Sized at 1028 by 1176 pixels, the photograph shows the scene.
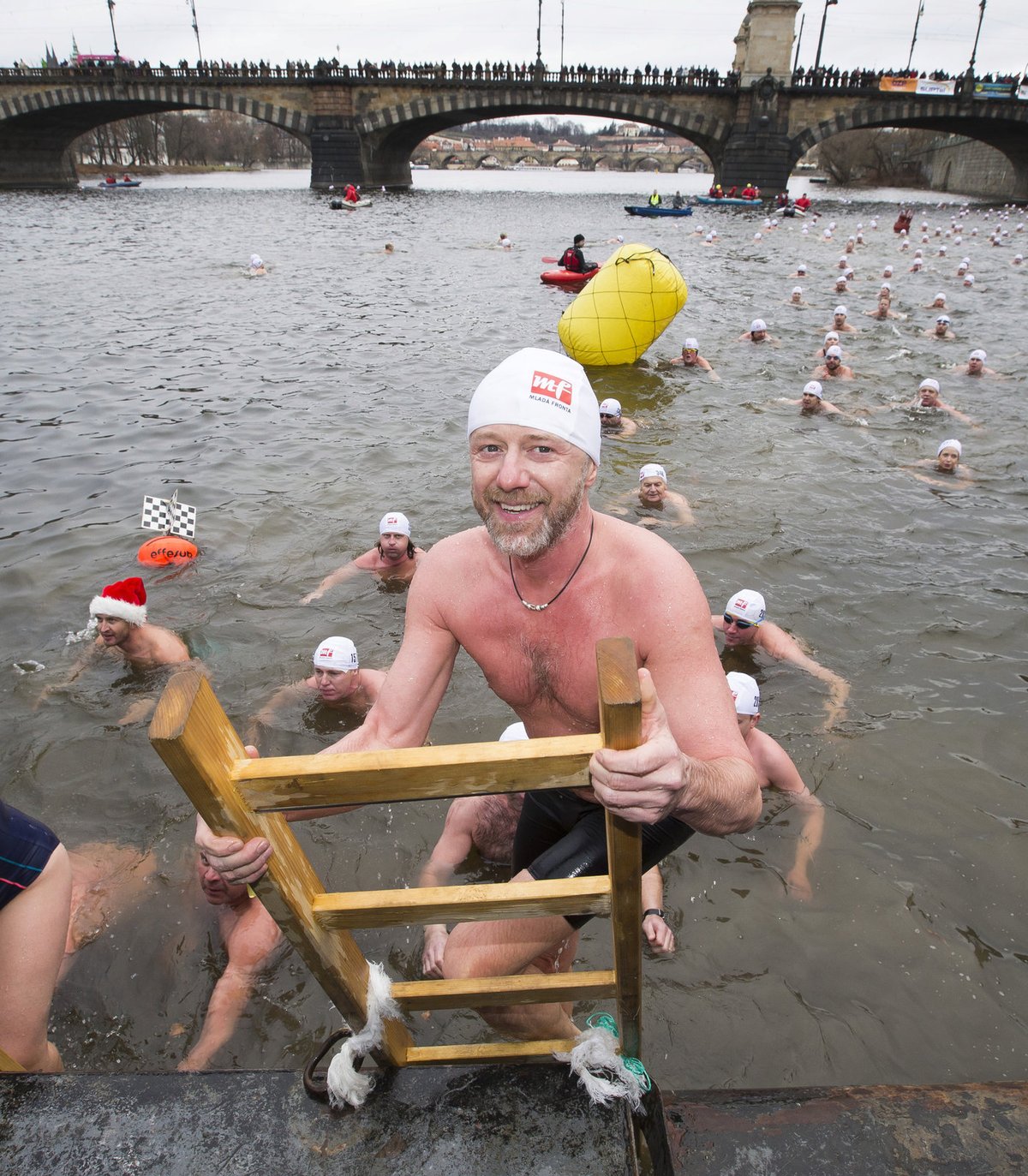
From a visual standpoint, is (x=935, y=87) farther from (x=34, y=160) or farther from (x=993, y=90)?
(x=34, y=160)

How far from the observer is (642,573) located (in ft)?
8.77

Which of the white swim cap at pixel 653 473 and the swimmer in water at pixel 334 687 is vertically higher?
the white swim cap at pixel 653 473

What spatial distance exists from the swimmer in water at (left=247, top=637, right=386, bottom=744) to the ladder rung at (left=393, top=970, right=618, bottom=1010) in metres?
3.61

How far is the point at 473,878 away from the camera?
4812 millimetres

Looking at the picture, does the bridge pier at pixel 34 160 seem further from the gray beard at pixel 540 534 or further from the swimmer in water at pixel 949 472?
the gray beard at pixel 540 534

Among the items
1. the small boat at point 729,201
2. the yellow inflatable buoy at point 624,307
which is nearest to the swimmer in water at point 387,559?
the yellow inflatable buoy at point 624,307

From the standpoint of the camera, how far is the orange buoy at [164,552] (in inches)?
328

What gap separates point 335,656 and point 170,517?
3554 millimetres

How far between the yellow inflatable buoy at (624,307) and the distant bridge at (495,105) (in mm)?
53101

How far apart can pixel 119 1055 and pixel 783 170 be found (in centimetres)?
6744

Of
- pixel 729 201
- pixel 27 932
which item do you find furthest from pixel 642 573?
pixel 729 201

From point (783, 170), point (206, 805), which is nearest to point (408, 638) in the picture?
point (206, 805)

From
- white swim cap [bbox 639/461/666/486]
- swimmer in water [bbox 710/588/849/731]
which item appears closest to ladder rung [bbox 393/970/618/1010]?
swimmer in water [bbox 710/588/849/731]

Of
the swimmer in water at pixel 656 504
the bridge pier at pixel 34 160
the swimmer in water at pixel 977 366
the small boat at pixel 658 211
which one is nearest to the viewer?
the swimmer in water at pixel 656 504
